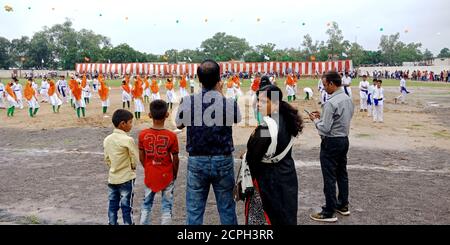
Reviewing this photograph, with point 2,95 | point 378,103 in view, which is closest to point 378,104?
point 378,103

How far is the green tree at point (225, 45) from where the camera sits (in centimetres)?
8764

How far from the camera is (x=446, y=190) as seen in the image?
6141 millimetres

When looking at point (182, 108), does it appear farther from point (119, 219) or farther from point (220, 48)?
point (220, 48)

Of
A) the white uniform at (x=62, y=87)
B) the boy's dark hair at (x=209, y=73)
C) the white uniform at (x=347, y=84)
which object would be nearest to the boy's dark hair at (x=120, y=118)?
the boy's dark hair at (x=209, y=73)

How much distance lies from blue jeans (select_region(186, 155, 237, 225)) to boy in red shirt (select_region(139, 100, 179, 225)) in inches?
21.2

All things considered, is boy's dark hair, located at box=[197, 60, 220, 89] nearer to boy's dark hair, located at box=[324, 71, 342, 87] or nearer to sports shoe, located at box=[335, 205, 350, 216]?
boy's dark hair, located at box=[324, 71, 342, 87]

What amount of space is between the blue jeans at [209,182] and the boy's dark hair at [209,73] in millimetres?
627

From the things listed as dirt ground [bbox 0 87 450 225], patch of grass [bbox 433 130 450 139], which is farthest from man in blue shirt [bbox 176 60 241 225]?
patch of grass [bbox 433 130 450 139]

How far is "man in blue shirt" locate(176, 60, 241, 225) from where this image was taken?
3.46 metres

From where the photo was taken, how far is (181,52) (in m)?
87.9
